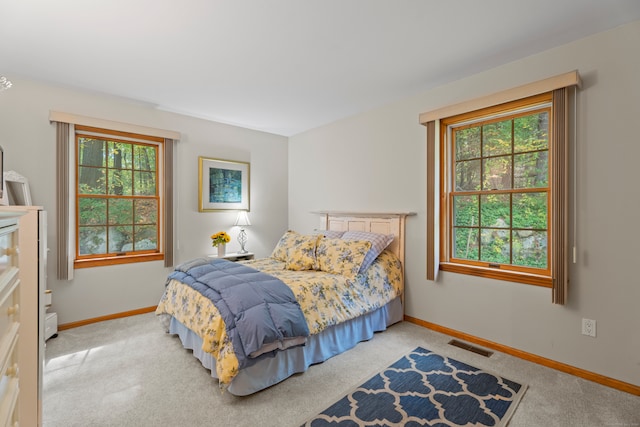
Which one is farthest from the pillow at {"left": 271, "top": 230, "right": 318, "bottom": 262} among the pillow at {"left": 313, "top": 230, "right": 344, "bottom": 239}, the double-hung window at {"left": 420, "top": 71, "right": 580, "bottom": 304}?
the double-hung window at {"left": 420, "top": 71, "right": 580, "bottom": 304}

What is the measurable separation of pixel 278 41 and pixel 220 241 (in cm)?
264

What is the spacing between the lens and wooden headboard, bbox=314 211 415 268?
3482mm

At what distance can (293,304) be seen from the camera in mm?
2344

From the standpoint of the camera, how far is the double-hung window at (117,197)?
3480 millimetres

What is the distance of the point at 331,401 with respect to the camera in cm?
204

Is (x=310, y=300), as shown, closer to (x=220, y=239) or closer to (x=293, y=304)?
(x=293, y=304)

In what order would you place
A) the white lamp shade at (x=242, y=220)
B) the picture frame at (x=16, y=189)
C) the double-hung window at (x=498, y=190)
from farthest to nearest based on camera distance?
1. the white lamp shade at (x=242, y=220)
2. the picture frame at (x=16, y=189)
3. the double-hung window at (x=498, y=190)

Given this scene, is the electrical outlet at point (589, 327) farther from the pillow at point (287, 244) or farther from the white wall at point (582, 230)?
the pillow at point (287, 244)

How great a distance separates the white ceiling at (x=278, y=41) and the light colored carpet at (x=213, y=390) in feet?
8.31

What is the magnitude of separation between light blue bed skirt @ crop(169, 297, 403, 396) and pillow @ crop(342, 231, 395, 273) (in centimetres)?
51

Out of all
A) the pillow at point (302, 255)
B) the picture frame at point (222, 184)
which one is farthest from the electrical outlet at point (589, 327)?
the picture frame at point (222, 184)

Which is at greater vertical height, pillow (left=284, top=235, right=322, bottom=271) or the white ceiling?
the white ceiling

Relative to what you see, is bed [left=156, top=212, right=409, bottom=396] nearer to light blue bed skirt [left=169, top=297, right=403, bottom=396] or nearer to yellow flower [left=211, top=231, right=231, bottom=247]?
light blue bed skirt [left=169, top=297, right=403, bottom=396]

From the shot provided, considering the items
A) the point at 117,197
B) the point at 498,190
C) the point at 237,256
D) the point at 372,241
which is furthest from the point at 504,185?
the point at 117,197
